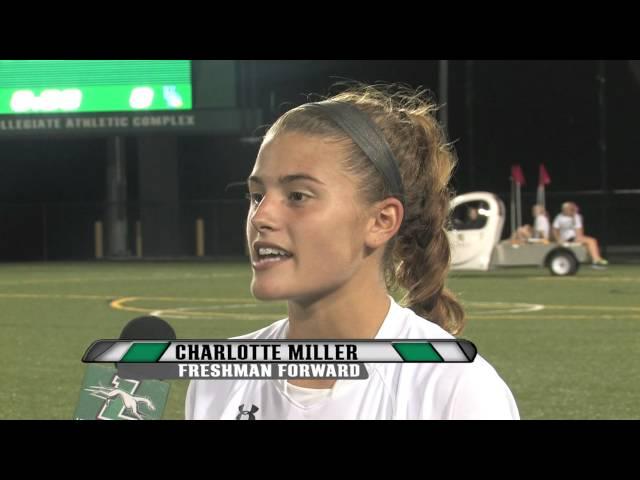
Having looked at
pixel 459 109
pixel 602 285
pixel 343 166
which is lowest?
pixel 602 285

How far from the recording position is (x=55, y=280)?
69.9 ft

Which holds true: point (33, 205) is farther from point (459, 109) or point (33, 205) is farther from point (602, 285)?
point (602, 285)

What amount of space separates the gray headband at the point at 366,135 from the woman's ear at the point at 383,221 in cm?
2

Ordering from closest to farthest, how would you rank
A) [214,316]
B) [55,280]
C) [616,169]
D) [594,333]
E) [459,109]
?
[594,333] < [214,316] < [55,280] < [459,109] < [616,169]

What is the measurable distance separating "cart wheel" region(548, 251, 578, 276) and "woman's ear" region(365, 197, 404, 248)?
63.6 feet

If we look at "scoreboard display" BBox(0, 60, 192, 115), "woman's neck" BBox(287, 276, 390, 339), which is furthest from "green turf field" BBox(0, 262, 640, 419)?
"scoreboard display" BBox(0, 60, 192, 115)

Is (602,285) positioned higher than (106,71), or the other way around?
(106,71)

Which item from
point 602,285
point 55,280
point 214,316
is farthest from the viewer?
point 55,280

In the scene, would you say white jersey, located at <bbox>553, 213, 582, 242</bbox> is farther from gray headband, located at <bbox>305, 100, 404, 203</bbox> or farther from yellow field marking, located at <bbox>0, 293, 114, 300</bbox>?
gray headband, located at <bbox>305, 100, 404, 203</bbox>

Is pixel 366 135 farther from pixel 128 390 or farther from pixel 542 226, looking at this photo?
pixel 542 226

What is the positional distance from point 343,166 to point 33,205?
30346 mm

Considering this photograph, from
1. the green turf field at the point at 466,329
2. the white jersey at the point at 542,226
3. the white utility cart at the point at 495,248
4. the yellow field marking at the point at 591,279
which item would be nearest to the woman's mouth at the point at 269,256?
the green turf field at the point at 466,329

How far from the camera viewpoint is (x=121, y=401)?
9.52ft

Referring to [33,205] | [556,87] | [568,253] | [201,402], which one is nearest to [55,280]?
[568,253]
